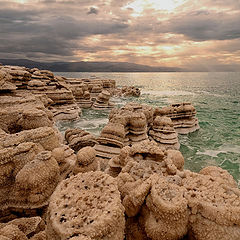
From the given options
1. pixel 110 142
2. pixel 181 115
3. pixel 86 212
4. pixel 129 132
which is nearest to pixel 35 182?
pixel 86 212

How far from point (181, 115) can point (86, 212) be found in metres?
12.5

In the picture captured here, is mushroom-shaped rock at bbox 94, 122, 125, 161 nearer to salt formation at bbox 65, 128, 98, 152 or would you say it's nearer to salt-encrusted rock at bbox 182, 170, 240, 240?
salt formation at bbox 65, 128, 98, 152

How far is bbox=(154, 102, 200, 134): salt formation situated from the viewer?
1275cm

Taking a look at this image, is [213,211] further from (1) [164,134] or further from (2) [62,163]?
(1) [164,134]

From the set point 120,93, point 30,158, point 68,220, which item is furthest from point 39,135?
point 120,93

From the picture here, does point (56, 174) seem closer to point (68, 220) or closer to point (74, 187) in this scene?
point (74, 187)

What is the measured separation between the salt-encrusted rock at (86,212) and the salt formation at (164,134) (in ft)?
27.7

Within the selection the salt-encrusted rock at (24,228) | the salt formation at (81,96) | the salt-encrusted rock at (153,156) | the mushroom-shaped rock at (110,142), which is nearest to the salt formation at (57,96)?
the salt formation at (81,96)

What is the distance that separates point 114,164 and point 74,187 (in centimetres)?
198

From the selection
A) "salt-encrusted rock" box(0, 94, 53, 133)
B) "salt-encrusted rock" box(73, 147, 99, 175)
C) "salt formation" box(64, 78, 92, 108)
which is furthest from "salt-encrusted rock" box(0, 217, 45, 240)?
"salt formation" box(64, 78, 92, 108)

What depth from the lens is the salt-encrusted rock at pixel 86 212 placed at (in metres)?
1.55

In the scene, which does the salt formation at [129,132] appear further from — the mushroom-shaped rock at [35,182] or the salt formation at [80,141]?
the mushroom-shaped rock at [35,182]

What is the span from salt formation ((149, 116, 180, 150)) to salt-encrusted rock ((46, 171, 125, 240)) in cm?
844

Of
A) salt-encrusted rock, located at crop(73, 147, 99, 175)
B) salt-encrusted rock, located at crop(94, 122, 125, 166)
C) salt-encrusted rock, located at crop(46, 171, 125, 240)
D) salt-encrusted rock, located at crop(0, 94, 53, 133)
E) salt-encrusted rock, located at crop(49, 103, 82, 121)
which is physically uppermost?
salt-encrusted rock, located at crop(46, 171, 125, 240)
